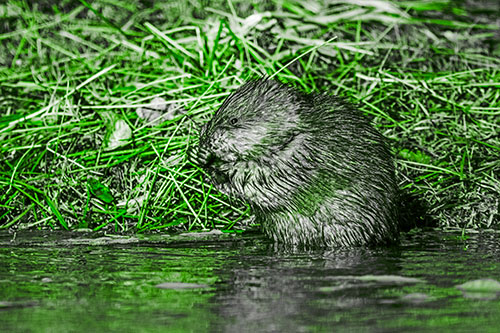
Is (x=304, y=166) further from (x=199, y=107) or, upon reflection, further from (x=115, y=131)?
(x=115, y=131)

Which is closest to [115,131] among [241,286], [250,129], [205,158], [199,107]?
[199,107]

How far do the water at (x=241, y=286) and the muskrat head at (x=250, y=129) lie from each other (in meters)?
0.40

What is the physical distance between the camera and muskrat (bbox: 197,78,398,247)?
376cm

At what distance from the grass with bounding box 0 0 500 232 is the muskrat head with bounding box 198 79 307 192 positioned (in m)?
0.61

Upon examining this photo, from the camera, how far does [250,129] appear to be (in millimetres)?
3949

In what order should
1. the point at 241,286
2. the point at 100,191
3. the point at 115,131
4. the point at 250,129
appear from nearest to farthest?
the point at 241,286, the point at 250,129, the point at 100,191, the point at 115,131

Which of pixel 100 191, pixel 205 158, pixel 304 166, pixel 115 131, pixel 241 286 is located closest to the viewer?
pixel 241 286

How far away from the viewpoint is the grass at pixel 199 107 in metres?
4.84

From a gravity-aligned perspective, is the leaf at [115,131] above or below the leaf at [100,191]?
above

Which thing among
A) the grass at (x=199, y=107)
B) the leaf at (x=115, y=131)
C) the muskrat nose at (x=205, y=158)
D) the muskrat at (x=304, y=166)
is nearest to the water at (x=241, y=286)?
the muskrat at (x=304, y=166)

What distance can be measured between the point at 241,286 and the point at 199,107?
9.01 ft

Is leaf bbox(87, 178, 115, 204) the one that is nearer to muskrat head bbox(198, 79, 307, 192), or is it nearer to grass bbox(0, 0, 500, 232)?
grass bbox(0, 0, 500, 232)

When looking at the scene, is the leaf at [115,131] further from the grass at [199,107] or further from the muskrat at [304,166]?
the muskrat at [304,166]

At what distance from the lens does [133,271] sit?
3.21 metres
